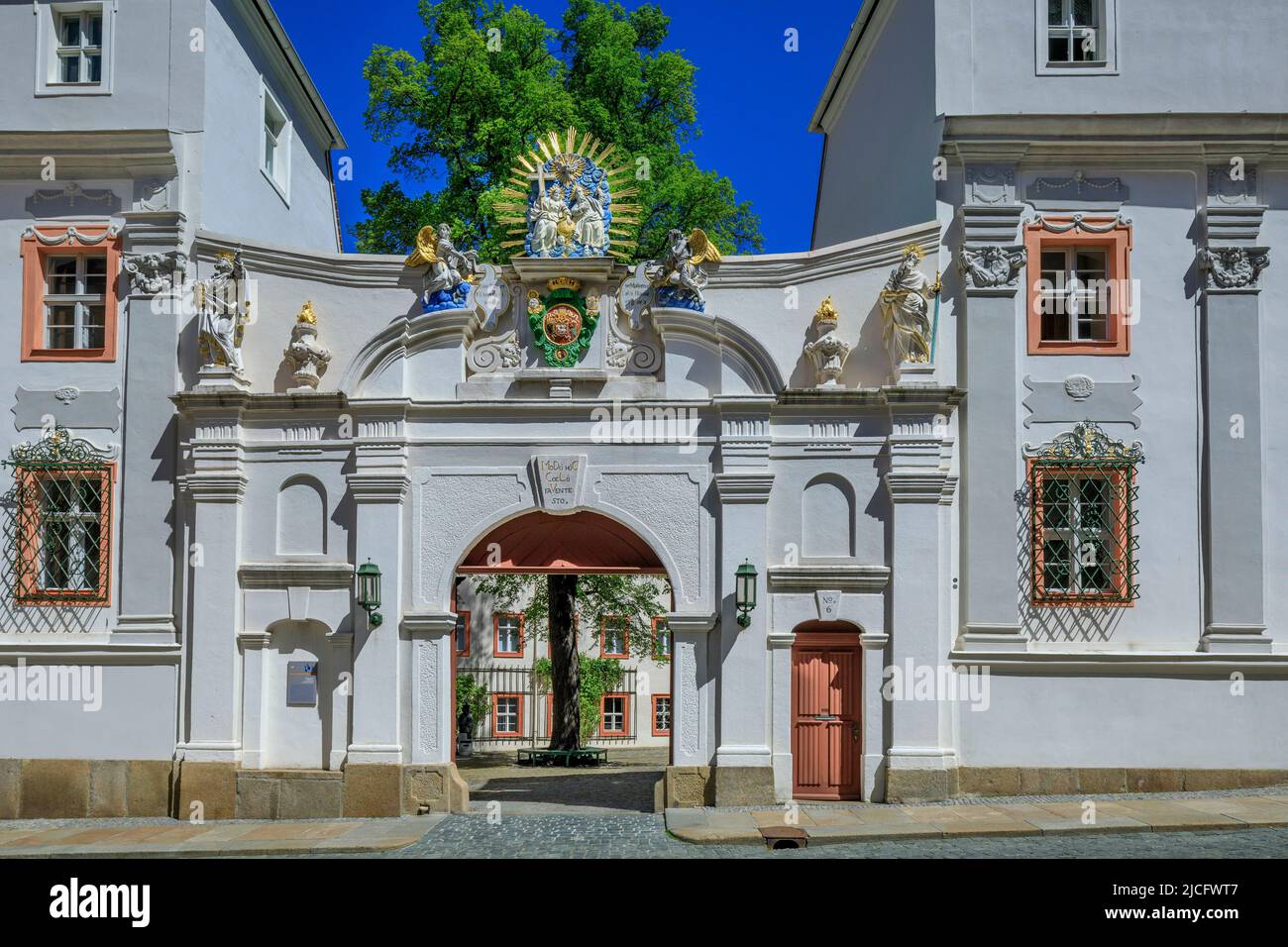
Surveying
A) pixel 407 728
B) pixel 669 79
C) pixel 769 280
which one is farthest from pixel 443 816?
pixel 669 79

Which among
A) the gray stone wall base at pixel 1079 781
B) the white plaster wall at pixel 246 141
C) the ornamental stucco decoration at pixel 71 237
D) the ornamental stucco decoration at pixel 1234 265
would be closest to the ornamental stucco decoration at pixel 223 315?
the white plaster wall at pixel 246 141

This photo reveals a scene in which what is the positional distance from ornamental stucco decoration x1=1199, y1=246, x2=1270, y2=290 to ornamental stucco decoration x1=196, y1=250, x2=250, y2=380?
12.0m

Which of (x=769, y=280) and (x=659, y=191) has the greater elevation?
(x=659, y=191)

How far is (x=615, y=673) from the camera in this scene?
34250 millimetres

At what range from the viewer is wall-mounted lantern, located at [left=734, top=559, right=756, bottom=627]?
16.8 meters

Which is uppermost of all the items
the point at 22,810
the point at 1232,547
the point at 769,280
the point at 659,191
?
the point at 659,191

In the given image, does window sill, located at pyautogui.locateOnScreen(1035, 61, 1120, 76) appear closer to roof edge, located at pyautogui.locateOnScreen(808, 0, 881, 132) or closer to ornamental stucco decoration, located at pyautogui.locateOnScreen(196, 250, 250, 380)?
roof edge, located at pyautogui.locateOnScreen(808, 0, 881, 132)

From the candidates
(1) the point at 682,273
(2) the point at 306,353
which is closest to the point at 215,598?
(2) the point at 306,353

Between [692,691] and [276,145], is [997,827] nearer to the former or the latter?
[692,691]

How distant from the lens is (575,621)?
1012 inches

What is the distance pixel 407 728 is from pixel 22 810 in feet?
15.9

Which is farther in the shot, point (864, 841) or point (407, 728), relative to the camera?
point (407, 728)

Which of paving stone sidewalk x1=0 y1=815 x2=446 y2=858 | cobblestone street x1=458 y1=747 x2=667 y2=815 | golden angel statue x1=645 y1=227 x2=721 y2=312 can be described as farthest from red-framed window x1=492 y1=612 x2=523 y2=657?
golden angel statue x1=645 y1=227 x2=721 y2=312

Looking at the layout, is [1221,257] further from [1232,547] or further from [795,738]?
[795,738]
